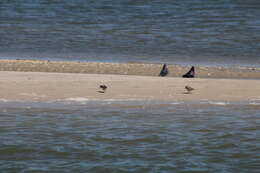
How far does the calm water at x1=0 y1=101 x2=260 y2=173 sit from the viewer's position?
321 inches

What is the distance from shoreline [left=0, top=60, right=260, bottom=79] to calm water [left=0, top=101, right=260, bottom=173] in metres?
4.31

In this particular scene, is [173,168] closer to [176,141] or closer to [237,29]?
[176,141]

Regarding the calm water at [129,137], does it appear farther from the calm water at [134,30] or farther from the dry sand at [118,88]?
the calm water at [134,30]

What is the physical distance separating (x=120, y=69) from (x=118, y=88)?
390 cm

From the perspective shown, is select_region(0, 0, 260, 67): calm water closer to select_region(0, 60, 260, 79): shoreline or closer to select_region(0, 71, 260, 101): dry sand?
select_region(0, 60, 260, 79): shoreline

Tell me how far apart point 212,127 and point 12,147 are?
321 centimetres

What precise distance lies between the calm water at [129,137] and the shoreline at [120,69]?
4.31 metres

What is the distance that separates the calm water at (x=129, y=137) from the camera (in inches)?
321

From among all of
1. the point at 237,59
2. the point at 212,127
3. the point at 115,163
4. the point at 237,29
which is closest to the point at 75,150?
the point at 115,163

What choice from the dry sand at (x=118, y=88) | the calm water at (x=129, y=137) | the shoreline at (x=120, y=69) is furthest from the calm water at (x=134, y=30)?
the calm water at (x=129, y=137)

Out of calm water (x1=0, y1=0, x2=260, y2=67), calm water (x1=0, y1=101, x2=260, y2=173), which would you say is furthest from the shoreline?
calm water (x1=0, y1=101, x2=260, y2=173)

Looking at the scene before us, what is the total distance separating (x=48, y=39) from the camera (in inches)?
960

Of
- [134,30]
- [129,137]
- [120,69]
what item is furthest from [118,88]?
[134,30]

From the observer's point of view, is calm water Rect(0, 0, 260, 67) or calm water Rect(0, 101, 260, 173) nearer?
calm water Rect(0, 101, 260, 173)
